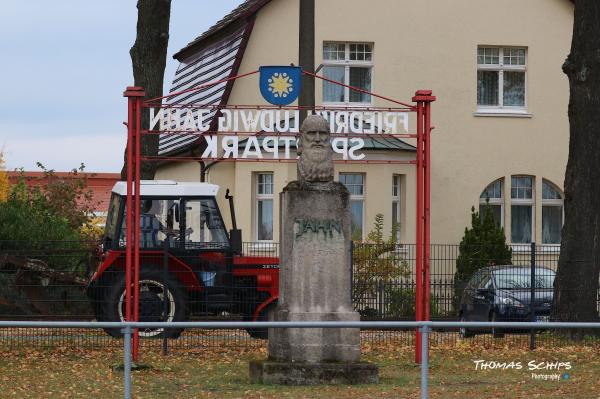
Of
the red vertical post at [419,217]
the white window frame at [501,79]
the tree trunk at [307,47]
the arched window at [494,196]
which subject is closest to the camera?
the red vertical post at [419,217]

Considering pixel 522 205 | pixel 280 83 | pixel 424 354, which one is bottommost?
pixel 424 354

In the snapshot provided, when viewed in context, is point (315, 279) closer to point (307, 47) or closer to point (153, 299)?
point (153, 299)

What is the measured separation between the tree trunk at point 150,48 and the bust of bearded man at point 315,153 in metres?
10.6

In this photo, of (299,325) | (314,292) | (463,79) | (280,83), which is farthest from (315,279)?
(463,79)

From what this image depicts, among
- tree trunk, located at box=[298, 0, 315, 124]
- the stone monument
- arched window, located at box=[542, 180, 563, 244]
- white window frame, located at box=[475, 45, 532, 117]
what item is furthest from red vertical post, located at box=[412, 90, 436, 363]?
arched window, located at box=[542, 180, 563, 244]

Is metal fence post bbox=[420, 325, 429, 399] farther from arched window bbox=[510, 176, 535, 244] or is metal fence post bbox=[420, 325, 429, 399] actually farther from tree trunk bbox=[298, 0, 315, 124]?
arched window bbox=[510, 176, 535, 244]

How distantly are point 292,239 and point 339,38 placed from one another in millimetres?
21666

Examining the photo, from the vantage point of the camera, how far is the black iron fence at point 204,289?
22703 mm

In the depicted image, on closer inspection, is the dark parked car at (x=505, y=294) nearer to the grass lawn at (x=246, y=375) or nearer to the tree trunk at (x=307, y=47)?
the grass lawn at (x=246, y=375)

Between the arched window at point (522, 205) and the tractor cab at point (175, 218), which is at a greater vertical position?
the arched window at point (522, 205)

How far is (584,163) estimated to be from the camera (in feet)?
80.8

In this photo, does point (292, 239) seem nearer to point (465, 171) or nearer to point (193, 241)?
point (193, 241)

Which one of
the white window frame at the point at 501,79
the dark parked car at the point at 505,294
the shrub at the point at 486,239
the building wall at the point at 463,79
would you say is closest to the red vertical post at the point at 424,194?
the dark parked car at the point at 505,294

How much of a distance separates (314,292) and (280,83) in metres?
3.65
